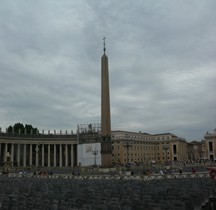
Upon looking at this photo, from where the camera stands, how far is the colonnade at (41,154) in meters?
95.2

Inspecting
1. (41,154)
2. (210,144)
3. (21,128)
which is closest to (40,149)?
(41,154)

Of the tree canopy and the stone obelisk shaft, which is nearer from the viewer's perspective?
the stone obelisk shaft

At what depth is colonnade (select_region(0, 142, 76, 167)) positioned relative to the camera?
95.2 metres

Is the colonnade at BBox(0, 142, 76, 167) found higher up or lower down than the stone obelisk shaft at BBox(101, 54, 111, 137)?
lower down

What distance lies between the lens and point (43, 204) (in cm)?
1066

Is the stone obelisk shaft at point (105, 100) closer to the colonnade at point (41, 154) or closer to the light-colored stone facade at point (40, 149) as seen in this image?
the light-colored stone facade at point (40, 149)

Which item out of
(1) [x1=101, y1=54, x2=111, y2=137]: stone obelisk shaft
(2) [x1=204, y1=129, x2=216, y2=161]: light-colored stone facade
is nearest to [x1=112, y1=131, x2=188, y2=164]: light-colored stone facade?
(2) [x1=204, y1=129, x2=216, y2=161]: light-colored stone facade

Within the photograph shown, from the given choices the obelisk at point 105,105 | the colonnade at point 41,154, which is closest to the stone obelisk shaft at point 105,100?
the obelisk at point 105,105

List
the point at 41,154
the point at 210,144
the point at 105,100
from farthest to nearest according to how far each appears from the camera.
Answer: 1. the point at 210,144
2. the point at 41,154
3. the point at 105,100

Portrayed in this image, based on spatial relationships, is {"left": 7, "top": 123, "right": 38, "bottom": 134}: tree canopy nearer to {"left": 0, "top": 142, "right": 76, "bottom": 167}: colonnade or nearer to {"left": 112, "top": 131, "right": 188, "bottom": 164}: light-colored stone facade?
{"left": 0, "top": 142, "right": 76, "bottom": 167}: colonnade

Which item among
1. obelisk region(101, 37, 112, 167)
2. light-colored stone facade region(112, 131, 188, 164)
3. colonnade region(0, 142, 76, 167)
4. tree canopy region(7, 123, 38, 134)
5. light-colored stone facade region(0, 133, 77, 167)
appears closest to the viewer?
obelisk region(101, 37, 112, 167)

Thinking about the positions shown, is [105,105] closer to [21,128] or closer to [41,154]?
[41,154]

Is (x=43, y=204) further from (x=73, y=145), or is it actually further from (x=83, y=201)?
(x=73, y=145)

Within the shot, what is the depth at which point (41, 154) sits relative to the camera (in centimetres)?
10362
